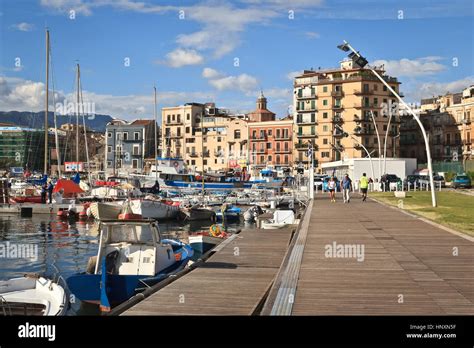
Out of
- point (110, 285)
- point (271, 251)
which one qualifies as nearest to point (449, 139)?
point (271, 251)

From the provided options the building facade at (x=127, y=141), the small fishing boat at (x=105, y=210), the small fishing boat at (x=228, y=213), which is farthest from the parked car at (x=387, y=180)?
the building facade at (x=127, y=141)

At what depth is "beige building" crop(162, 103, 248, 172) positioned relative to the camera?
125 meters

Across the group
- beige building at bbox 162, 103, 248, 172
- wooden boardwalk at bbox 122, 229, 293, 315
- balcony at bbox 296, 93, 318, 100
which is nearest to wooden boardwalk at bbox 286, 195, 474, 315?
wooden boardwalk at bbox 122, 229, 293, 315

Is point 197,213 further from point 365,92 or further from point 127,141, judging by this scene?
point 127,141

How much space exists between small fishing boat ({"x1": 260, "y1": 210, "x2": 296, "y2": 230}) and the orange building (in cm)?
8325

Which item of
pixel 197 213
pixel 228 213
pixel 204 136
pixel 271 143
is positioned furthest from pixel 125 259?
pixel 204 136

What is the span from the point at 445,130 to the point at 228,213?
78336mm

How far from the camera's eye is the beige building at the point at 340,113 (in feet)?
372

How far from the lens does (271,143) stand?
122 m

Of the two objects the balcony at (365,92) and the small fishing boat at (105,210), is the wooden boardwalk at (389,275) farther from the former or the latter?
the balcony at (365,92)

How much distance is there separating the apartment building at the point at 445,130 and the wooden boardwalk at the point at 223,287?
9638 cm
